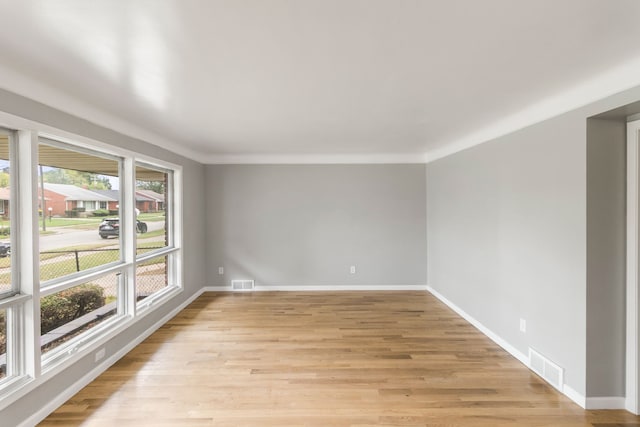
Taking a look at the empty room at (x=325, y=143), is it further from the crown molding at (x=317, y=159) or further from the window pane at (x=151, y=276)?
the crown molding at (x=317, y=159)

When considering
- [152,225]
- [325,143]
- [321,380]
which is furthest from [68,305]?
[325,143]

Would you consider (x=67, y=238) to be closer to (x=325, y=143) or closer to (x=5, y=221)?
(x=5, y=221)

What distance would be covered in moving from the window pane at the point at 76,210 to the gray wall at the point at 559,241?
4.05 metres

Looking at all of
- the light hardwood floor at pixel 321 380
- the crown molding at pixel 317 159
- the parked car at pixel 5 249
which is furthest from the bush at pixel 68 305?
the crown molding at pixel 317 159

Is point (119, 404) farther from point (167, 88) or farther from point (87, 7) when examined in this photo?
point (87, 7)

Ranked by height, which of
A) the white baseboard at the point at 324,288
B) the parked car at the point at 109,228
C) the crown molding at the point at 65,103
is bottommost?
the white baseboard at the point at 324,288

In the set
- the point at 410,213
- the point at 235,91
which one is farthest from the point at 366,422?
the point at 410,213

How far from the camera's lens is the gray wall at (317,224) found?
5008 mm

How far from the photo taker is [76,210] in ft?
8.49

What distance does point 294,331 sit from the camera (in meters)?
3.42

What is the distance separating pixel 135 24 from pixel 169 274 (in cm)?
357

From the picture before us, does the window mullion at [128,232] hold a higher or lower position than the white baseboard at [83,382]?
higher

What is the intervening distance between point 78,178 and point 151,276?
1.57 metres

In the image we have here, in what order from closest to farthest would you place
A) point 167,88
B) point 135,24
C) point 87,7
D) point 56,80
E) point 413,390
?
point 87,7 → point 135,24 → point 56,80 → point 167,88 → point 413,390
